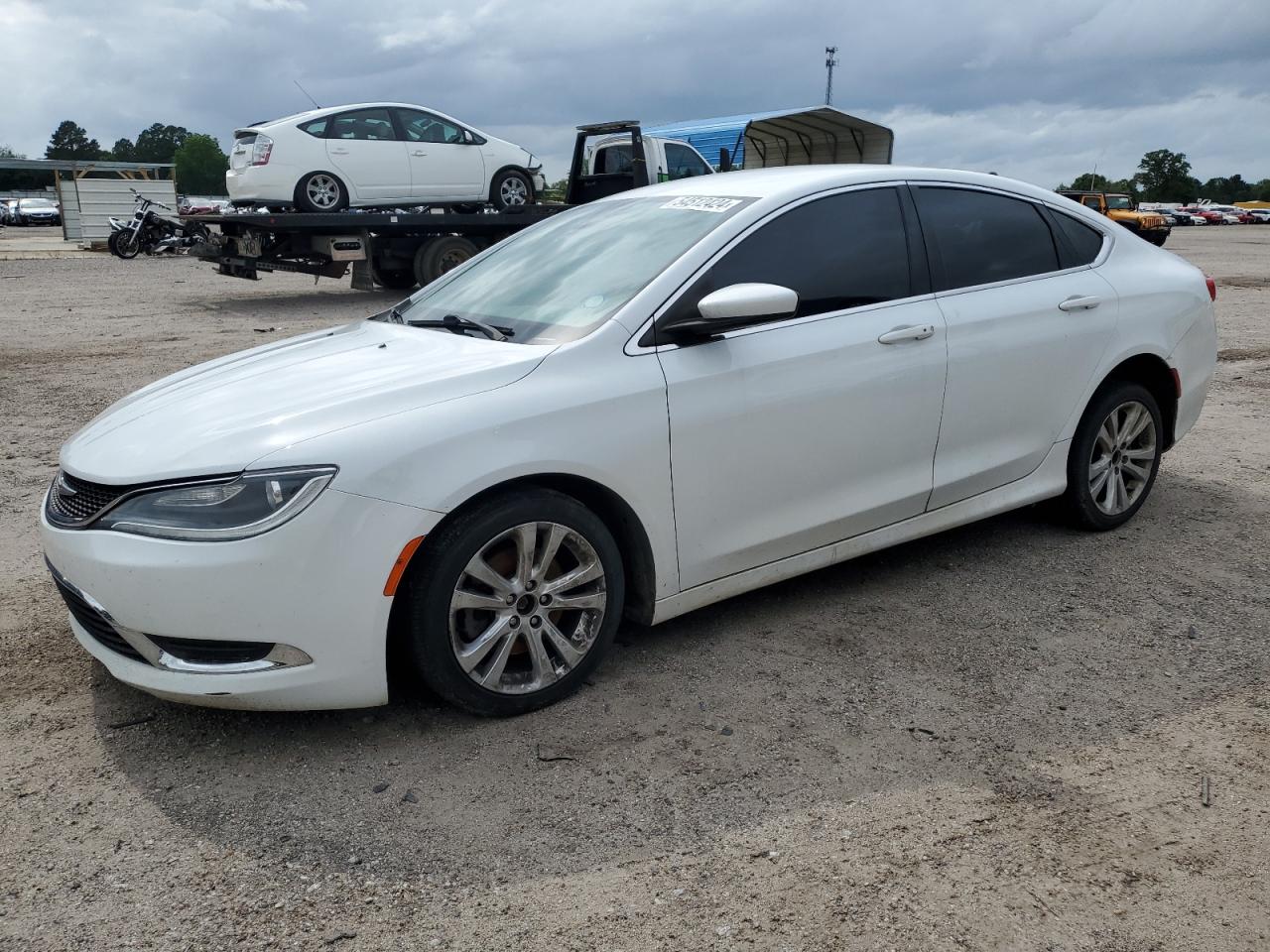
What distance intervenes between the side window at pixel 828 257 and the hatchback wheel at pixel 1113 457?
1249 millimetres

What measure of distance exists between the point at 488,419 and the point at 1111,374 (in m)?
3.01

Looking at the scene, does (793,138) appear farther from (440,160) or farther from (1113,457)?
(1113,457)

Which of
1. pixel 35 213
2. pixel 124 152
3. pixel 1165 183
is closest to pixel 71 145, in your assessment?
pixel 124 152

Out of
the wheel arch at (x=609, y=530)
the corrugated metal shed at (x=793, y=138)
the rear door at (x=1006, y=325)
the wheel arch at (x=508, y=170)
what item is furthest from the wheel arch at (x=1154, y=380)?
the corrugated metal shed at (x=793, y=138)

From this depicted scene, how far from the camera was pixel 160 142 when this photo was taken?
128 metres

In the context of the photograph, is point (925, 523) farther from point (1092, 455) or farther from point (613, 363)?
point (613, 363)

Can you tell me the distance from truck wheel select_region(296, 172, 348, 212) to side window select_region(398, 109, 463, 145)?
1275 mm

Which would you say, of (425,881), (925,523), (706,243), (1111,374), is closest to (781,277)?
(706,243)

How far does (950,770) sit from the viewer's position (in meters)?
2.96

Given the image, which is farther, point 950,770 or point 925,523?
point 925,523

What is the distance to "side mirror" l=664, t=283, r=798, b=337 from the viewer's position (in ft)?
10.9

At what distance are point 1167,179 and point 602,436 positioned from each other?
110m

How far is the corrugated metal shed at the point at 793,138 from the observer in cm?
2506

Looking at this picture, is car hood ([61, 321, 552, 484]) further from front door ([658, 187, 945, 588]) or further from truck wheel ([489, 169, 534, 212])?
truck wheel ([489, 169, 534, 212])
